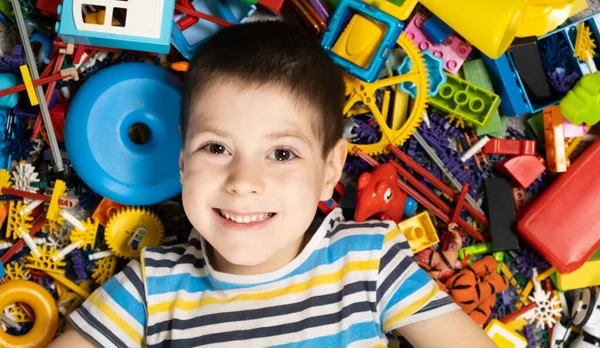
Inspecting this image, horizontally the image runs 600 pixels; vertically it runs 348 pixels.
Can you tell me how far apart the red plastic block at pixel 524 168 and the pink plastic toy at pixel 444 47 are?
21 centimetres

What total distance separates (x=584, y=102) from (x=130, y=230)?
878 mm

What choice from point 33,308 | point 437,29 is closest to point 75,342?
point 33,308

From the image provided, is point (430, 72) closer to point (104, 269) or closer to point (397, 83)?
point (397, 83)

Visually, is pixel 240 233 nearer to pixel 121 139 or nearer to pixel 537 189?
pixel 121 139

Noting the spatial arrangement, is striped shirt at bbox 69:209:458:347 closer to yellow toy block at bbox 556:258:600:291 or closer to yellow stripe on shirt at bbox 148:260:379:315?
yellow stripe on shirt at bbox 148:260:379:315

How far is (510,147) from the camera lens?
4.08 feet

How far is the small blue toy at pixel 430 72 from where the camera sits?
119 cm

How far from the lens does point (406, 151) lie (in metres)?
1.25

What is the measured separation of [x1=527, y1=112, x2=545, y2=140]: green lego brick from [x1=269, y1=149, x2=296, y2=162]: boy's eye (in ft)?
1.89

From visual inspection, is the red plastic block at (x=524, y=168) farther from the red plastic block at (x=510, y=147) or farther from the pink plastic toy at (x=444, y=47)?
the pink plastic toy at (x=444, y=47)

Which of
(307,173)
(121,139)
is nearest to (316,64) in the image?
(307,173)

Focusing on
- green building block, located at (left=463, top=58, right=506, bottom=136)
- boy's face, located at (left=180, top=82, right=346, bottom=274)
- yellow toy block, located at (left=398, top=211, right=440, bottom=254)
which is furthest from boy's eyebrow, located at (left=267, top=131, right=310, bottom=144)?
green building block, located at (left=463, top=58, right=506, bottom=136)

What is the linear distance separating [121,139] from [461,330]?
684 mm

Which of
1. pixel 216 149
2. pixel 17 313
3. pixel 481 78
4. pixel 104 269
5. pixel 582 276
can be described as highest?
pixel 481 78
